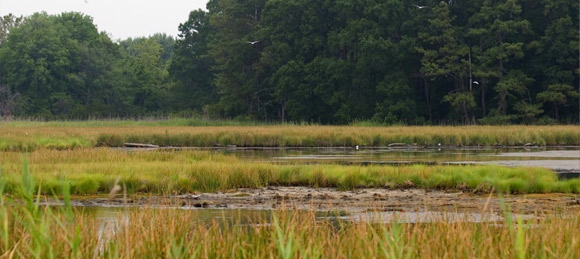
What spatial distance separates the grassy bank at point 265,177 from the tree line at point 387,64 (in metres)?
37.7

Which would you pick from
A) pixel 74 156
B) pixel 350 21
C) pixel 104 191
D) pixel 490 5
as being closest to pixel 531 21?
pixel 490 5

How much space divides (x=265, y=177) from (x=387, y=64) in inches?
1733

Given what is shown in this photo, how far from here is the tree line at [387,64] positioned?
186 feet

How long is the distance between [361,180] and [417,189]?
1.25 meters

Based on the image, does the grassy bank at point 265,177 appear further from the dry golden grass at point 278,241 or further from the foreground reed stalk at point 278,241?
the dry golden grass at point 278,241

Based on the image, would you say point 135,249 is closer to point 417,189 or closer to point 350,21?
point 417,189

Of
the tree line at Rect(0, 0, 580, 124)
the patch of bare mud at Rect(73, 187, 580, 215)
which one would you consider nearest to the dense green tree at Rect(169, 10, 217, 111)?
the tree line at Rect(0, 0, 580, 124)

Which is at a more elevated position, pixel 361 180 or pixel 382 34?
pixel 382 34

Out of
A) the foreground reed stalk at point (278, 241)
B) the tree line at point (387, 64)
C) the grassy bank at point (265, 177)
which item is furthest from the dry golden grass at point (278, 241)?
the tree line at point (387, 64)

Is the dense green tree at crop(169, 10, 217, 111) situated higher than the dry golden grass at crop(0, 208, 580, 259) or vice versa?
the dense green tree at crop(169, 10, 217, 111)

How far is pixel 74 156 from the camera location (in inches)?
872

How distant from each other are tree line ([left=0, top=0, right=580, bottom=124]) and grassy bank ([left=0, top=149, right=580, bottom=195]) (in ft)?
124

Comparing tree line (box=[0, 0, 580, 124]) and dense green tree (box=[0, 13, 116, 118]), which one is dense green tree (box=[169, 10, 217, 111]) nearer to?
tree line (box=[0, 0, 580, 124])

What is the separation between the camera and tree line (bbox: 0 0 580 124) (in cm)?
5684
